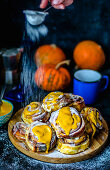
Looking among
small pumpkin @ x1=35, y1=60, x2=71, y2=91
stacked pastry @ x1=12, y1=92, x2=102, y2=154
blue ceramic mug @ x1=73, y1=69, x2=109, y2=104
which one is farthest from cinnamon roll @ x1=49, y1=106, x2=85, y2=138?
small pumpkin @ x1=35, y1=60, x2=71, y2=91

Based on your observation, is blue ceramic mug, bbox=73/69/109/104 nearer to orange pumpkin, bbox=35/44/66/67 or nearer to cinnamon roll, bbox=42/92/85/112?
cinnamon roll, bbox=42/92/85/112

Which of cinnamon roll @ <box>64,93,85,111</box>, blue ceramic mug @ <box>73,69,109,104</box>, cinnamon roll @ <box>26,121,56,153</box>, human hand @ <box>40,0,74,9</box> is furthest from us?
blue ceramic mug @ <box>73,69,109,104</box>

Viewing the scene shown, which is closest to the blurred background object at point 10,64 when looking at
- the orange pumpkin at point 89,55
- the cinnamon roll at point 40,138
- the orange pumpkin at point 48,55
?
the orange pumpkin at point 48,55

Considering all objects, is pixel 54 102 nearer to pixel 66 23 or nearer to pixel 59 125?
pixel 59 125

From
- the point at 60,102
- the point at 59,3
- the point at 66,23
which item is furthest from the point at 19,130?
the point at 66,23

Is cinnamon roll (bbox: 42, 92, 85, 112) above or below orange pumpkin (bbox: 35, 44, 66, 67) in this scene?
above

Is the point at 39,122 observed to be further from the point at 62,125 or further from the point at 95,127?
the point at 95,127

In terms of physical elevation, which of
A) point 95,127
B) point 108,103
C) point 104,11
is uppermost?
point 104,11

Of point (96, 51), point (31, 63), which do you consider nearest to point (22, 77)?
point (31, 63)
